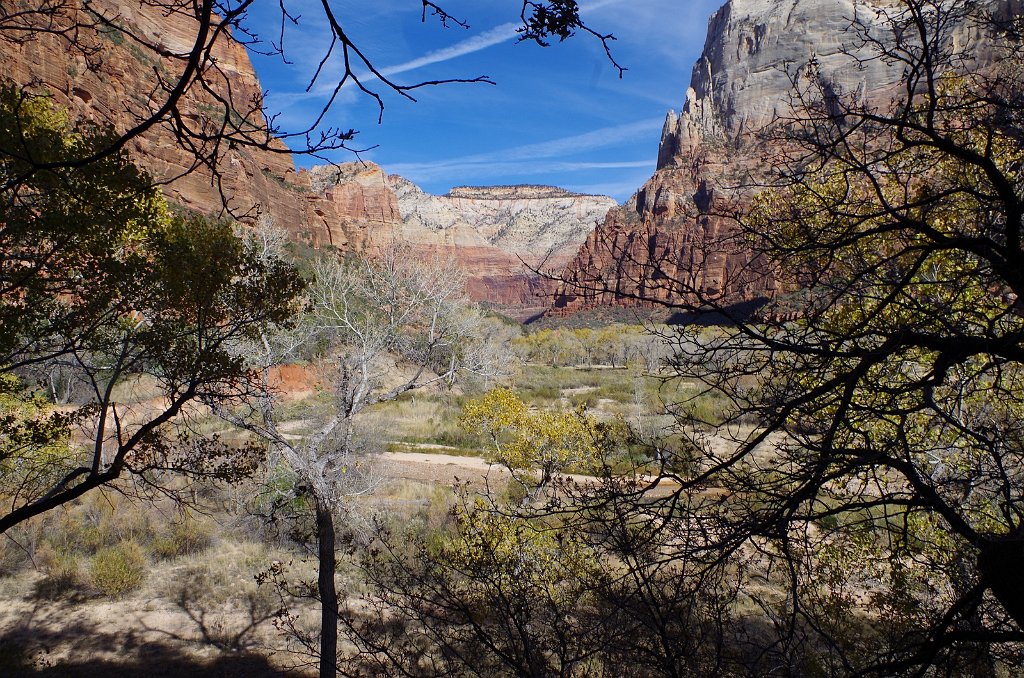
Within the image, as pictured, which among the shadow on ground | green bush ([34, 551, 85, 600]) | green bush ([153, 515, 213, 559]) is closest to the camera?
the shadow on ground

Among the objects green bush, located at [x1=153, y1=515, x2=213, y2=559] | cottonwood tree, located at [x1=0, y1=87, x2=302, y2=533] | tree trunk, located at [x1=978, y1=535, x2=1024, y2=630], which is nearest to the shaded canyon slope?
cottonwood tree, located at [x1=0, y1=87, x2=302, y2=533]

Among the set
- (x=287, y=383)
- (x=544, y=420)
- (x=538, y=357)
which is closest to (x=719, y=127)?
(x=538, y=357)

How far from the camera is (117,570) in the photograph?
9320 millimetres

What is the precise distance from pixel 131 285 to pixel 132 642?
232 inches

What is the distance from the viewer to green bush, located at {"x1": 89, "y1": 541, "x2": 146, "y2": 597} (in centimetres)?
916

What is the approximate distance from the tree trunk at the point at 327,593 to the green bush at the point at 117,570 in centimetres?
536

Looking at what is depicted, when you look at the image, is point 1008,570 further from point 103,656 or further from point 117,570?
point 117,570

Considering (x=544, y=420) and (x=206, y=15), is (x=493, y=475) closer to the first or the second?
(x=544, y=420)

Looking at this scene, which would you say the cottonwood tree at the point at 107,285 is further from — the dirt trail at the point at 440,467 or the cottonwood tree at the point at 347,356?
the dirt trail at the point at 440,467

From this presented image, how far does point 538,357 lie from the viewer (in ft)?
198

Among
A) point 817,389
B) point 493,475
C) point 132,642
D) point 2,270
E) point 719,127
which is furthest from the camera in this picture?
point 719,127

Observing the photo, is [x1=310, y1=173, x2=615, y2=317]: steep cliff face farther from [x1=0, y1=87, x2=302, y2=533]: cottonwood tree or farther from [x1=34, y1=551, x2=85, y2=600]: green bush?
[x1=0, y1=87, x2=302, y2=533]: cottonwood tree

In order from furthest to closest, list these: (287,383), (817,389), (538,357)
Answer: (538,357)
(287,383)
(817,389)

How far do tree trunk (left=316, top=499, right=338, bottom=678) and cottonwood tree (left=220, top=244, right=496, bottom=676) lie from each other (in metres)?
0.01
